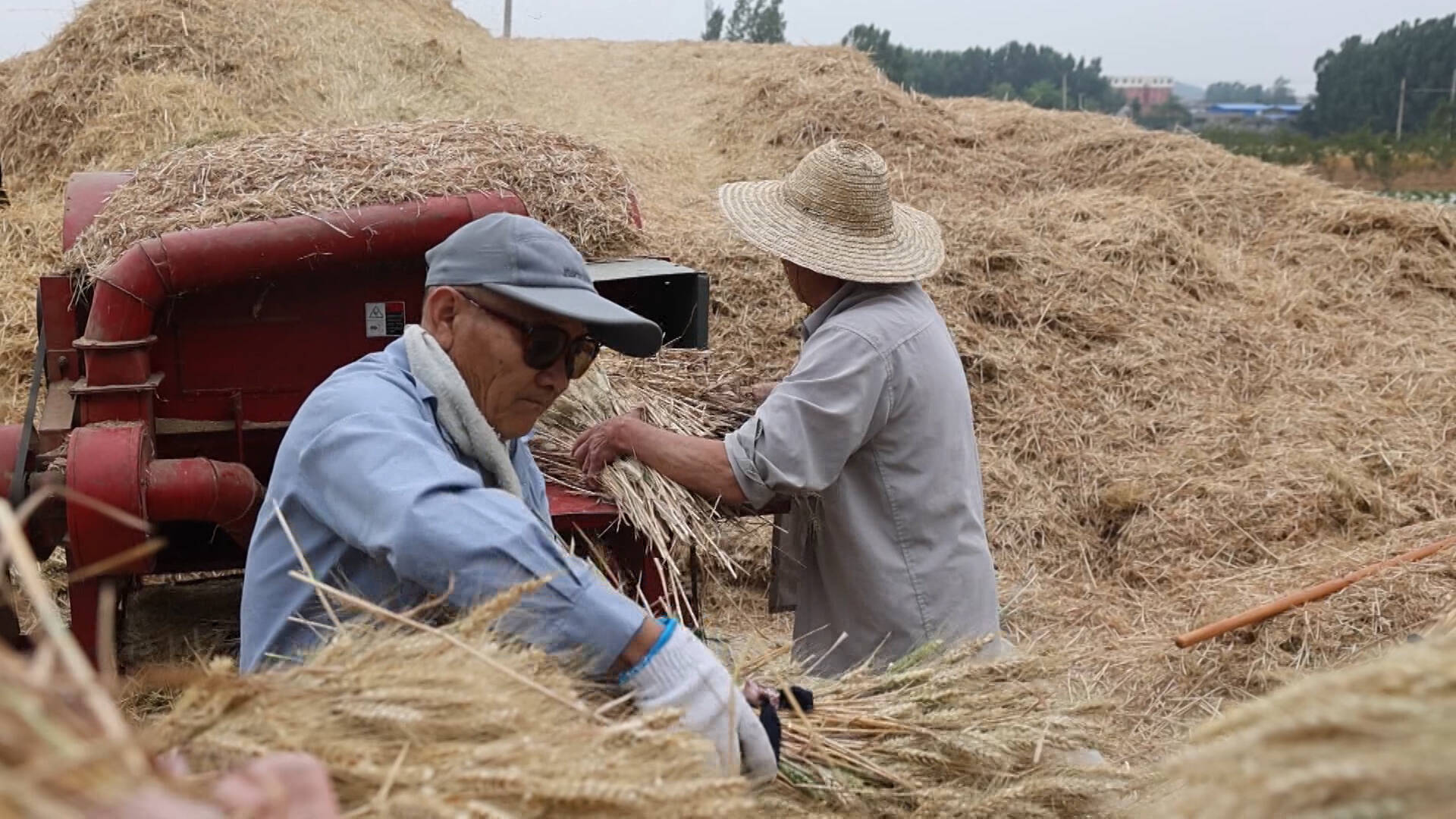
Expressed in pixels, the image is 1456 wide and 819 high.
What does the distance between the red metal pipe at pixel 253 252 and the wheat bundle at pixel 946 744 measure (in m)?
1.79

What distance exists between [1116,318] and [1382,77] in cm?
3013

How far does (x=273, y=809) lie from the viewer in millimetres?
1122

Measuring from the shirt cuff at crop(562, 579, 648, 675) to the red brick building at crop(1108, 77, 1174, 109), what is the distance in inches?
2961

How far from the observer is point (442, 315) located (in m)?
2.33

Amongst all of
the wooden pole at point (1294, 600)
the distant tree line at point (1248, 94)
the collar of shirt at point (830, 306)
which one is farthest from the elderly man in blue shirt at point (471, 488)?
the distant tree line at point (1248, 94)

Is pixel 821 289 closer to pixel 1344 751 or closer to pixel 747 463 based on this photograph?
pixel 747 463

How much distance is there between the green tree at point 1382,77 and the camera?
3216 centimetres

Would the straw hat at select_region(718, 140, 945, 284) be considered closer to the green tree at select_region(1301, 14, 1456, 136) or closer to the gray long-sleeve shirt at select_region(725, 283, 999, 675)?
the gray long-sleeve shirt at select_region(725, 283, 999, 675)

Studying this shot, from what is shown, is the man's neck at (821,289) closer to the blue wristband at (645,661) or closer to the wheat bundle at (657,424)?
the wheat bundle at (657,424)

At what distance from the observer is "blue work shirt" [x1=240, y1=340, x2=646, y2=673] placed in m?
1.88

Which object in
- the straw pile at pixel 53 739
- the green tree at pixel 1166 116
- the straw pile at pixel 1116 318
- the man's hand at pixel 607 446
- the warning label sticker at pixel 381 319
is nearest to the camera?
the straw pile at pixel 53 739

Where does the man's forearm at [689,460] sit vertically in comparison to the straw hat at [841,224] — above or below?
below

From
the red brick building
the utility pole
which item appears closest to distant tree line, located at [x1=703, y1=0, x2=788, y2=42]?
the utility pole

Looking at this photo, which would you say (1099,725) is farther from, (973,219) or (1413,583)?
(973,219)
